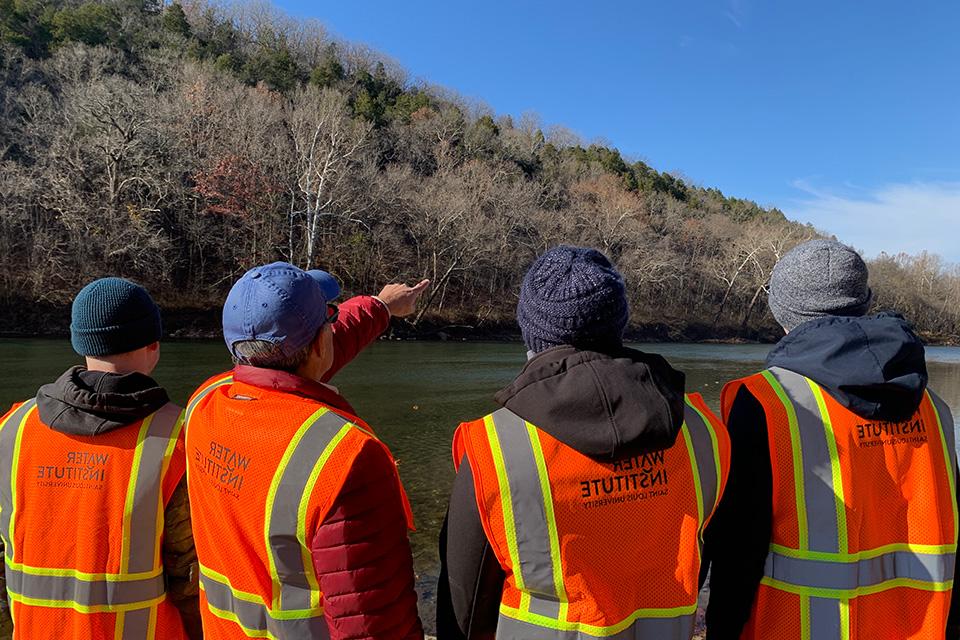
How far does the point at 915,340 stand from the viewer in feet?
5.44

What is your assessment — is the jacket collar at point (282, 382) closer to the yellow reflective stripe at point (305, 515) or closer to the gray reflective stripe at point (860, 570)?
the yellow reflective stripe at point (305, 515)

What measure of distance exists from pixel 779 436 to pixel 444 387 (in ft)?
46.2

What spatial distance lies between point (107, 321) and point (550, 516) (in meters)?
1.59

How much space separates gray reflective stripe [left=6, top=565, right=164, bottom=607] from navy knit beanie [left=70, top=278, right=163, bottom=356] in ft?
2.39

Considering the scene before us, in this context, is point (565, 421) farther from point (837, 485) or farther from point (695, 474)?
point (837, 485)

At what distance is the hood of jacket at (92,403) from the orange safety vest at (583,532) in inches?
43.5

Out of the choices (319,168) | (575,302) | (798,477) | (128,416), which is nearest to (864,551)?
Result: (798,477)

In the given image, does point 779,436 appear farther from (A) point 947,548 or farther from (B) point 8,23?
(B) point 8,23

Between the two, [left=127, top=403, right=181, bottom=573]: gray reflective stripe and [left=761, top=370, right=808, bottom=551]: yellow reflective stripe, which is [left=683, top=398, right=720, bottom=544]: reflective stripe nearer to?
[left=761, top=370, right=808, bottom=551]: yellow reflective stripe

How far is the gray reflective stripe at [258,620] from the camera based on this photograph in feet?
4.75

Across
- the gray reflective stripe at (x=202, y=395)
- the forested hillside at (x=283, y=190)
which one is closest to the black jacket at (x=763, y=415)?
the gray reflective stripe at (x=202, y=395)

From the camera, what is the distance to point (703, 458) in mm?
1525

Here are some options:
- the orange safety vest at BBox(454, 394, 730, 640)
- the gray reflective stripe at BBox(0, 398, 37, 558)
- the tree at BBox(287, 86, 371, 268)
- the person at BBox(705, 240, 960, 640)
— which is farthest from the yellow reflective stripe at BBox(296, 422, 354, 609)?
the tree at BBox(287, 86, 371, 268)

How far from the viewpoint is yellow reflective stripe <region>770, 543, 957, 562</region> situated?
164cm
